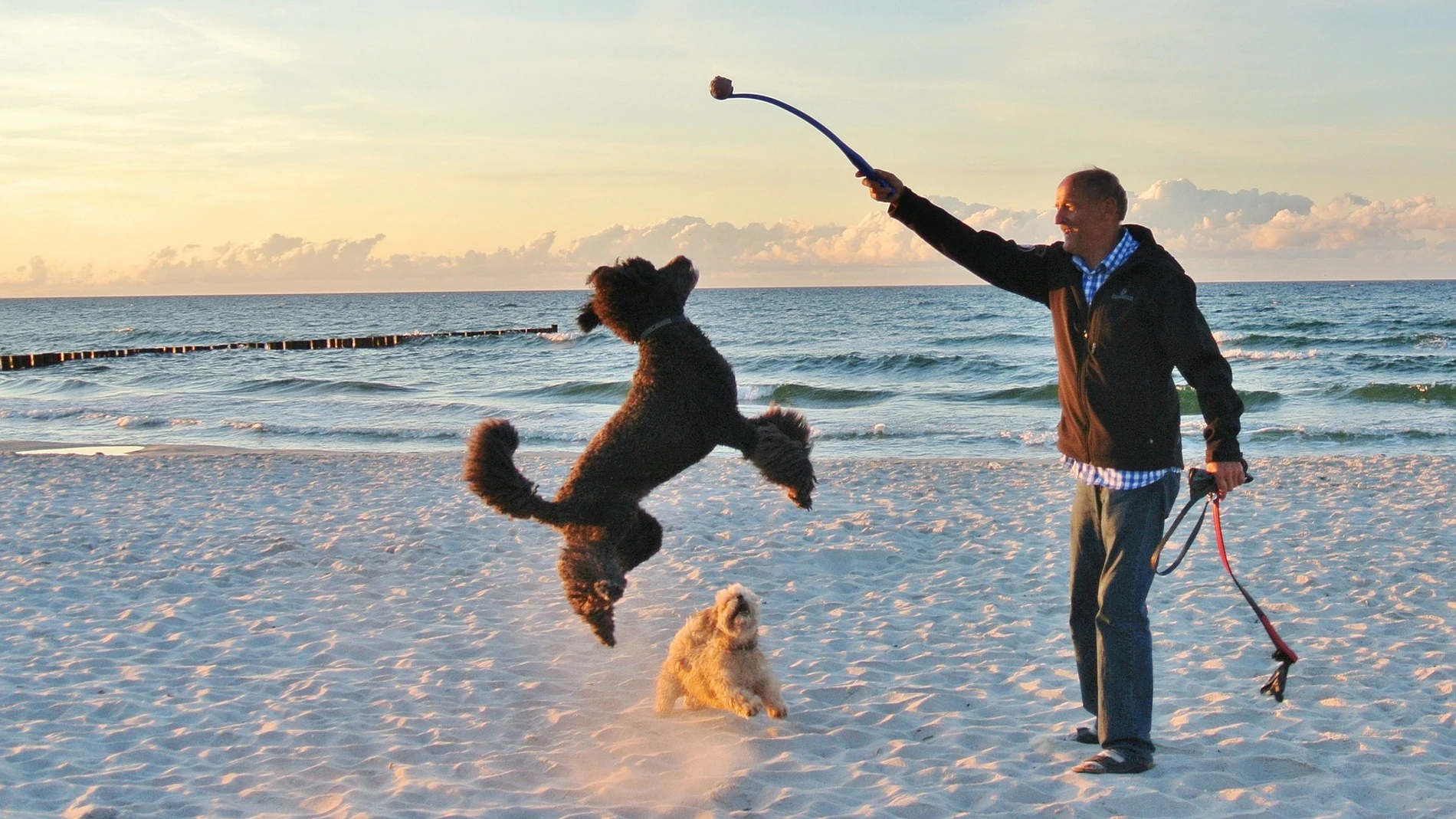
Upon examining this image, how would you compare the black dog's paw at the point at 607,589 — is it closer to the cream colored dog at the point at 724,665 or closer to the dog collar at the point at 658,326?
the dog collar at the point at 658,326

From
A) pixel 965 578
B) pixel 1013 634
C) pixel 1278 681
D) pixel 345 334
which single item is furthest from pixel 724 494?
pixel 345 334

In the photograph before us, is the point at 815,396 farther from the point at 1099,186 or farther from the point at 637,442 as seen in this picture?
the point at 637,442

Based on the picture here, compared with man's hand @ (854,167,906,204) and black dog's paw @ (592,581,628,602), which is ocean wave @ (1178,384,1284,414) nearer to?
man's hand @ (854,167,906,204)

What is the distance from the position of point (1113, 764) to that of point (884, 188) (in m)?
2.33

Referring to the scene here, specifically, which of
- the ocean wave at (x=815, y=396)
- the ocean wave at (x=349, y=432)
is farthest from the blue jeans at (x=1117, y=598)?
the ocean wave at (x=815, y=396)

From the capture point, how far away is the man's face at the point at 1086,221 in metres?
3.90

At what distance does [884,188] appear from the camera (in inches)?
152

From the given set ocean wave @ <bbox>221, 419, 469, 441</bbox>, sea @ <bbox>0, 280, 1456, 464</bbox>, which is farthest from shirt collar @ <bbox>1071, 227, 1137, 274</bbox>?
ocean wave @ <bbox>221, 419, 469, 441</bbox>

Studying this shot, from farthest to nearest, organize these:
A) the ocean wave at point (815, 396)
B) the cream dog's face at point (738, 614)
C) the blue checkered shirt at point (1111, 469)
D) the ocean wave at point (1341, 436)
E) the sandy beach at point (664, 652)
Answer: the ocean wave at point (815, 396) < the ocean wave at point (1341, 436) < the cream dog's face at point (738, 614) < the sandy beach at point (664, 652) < the blue checkered shirt at point (1111, 469)

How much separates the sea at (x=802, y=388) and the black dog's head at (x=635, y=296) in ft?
0.92

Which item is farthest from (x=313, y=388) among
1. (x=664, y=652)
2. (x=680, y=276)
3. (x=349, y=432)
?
(x=680, y=276)

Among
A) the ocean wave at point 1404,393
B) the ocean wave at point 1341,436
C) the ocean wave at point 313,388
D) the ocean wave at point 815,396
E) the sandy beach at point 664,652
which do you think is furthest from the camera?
the ocean wave at point 313,388

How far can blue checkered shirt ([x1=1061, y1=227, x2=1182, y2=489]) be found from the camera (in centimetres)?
390

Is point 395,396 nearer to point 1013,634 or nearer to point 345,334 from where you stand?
point 1013,634
